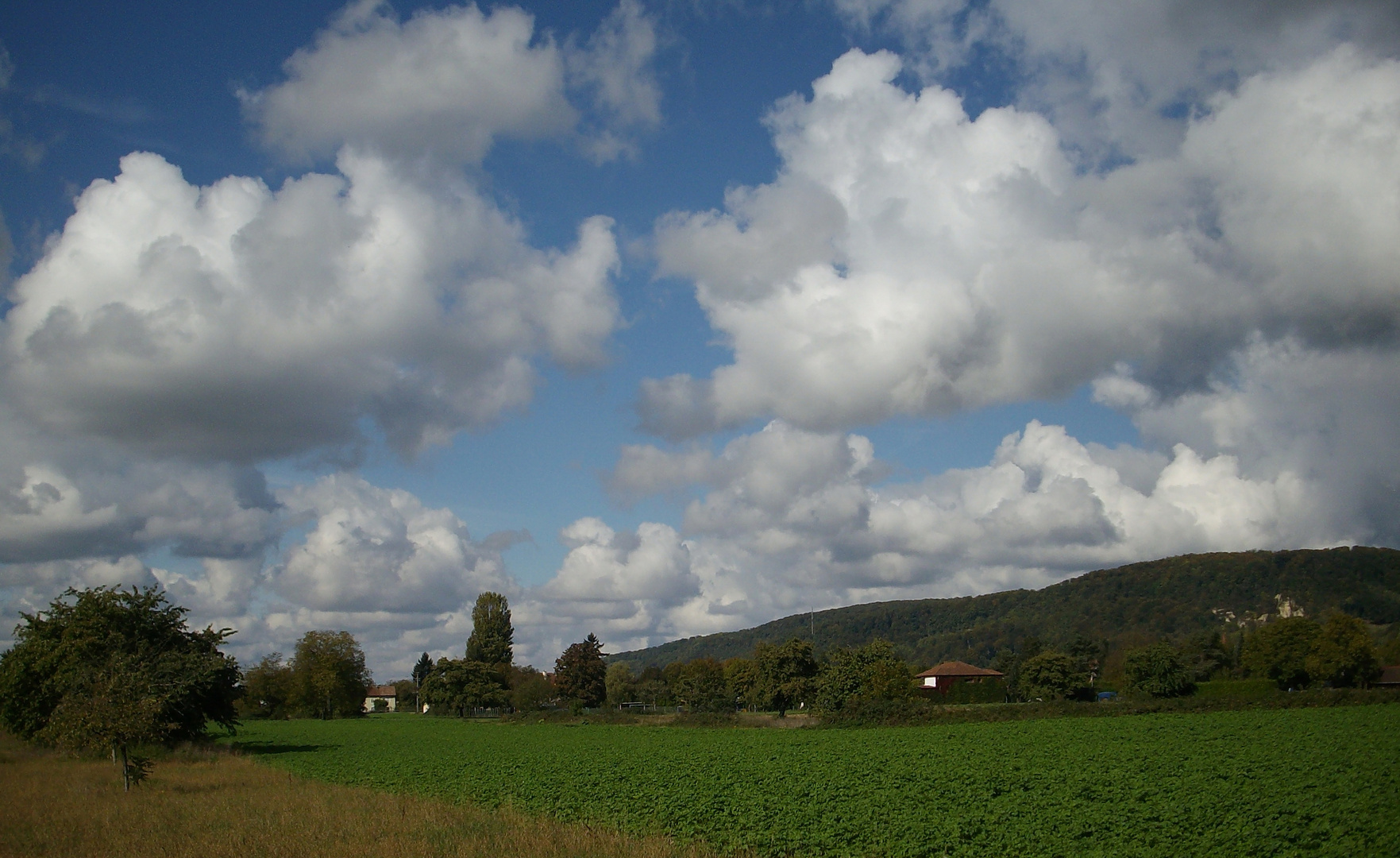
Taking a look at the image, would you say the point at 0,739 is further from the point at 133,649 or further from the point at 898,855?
the point at 898,855

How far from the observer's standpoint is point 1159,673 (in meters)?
85.6

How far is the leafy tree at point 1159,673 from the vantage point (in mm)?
84062

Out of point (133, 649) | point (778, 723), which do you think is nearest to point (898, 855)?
point (133, 649)

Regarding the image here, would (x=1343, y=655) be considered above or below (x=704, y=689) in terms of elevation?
above

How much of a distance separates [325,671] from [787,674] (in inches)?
2536

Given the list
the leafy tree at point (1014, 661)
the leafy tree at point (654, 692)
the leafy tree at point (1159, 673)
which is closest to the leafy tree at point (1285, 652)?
the leafy tree at point (1159, 673)

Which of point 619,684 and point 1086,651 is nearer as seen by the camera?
point 619,684

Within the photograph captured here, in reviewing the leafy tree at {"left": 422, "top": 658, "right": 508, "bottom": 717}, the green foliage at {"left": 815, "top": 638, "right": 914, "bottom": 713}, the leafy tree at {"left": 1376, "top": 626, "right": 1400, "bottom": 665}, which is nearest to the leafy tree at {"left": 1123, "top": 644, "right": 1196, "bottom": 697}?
the green foliage at {"left": 815, "top": 638, "right": 914, "bottom": 713}

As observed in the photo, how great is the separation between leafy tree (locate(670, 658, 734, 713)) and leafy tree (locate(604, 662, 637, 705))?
6.76 metres

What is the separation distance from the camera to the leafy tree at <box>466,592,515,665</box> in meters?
130

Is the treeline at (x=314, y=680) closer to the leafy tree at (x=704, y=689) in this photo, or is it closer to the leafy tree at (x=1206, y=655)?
the leafy tree at (x=704, y=689)

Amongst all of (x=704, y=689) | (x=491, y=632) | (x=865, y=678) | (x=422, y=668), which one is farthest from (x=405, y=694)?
(x=865, y=678)

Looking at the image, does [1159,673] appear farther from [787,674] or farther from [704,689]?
[704,689]

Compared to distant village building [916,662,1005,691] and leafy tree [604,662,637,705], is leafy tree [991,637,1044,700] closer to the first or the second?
distant village building [916,662,1005,691]
